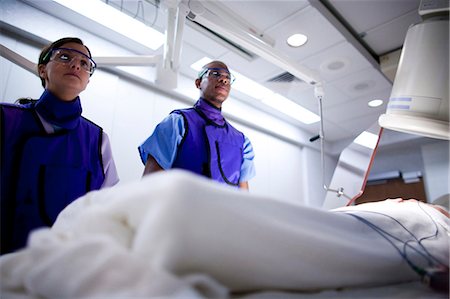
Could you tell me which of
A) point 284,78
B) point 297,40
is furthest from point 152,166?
point 284,78

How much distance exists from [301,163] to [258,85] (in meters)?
1.86

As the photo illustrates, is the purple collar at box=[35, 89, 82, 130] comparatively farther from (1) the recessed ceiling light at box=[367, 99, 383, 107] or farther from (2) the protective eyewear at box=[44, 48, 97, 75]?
(1) the recessed ceiling light at box=[367, 99, 383, 107]

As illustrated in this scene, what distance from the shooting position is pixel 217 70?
5.94 ft

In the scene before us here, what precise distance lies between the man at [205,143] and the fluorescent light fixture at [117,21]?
2.98 ft

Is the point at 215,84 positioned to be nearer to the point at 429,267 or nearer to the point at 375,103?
the point at 429,267

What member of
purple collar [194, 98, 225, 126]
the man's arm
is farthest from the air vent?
the man's arm

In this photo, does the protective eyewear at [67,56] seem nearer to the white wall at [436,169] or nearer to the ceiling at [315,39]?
the ceiling at [315,39]

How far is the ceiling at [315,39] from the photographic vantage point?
7.06 ft

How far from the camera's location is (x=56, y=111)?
123 cm

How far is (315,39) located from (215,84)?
3.86ft

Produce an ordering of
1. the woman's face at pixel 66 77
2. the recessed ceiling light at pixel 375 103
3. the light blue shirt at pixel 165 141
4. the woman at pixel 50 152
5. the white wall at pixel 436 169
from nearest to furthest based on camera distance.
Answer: the woman at pixel 50 152
the woman's face at pixel 66 77
the light blue shirt at pixel 165 141
the recessed ceiling light at pixel 375 103
the white wall at pixel 436 169

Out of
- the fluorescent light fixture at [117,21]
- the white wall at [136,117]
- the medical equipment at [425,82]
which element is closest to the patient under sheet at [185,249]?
the white wall at [136,117]

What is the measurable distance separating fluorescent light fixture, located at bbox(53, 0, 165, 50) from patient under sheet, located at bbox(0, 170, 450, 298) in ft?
6.86

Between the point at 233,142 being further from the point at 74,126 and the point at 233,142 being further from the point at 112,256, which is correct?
the point at 112,256
